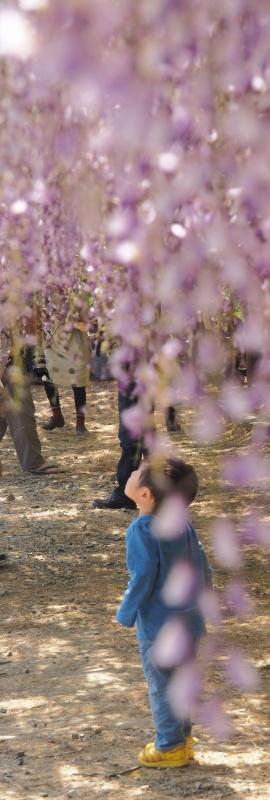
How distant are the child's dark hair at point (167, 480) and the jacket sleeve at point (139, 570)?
105 mm

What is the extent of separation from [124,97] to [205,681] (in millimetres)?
3367

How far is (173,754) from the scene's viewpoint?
3.70 meters

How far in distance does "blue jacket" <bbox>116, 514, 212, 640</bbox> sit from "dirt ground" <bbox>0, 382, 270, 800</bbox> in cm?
55

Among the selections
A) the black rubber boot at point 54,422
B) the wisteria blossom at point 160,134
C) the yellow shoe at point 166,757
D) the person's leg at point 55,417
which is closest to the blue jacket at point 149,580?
the yellow shoe at point 166,757

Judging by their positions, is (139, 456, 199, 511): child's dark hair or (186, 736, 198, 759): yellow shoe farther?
(186, 736, 198, 759): yellow shoe

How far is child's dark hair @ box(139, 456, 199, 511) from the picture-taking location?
11.7 feet

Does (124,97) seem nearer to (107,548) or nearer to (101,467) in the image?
(107,548)

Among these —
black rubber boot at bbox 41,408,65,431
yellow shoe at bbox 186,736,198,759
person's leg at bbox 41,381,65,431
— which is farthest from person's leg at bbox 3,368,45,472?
yellow shoe at bbox 186,736,198,759

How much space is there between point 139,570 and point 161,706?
0.49m

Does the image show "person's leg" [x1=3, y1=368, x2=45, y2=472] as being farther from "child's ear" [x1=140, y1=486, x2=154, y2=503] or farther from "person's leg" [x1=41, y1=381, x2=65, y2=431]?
"child's ear" [x1=140, y1=486, x2=154, y2=503]

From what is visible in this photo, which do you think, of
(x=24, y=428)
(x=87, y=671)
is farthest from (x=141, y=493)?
(x=24, y=428)

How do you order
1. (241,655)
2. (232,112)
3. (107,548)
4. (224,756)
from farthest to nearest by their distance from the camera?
(107,548) < (241,655) < (224,756) < (232,112)

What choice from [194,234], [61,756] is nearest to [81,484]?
[61,756]

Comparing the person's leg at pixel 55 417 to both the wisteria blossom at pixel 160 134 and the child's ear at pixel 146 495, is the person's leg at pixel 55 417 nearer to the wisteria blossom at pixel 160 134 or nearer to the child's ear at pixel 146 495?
the child's ear at pixel 146 495
